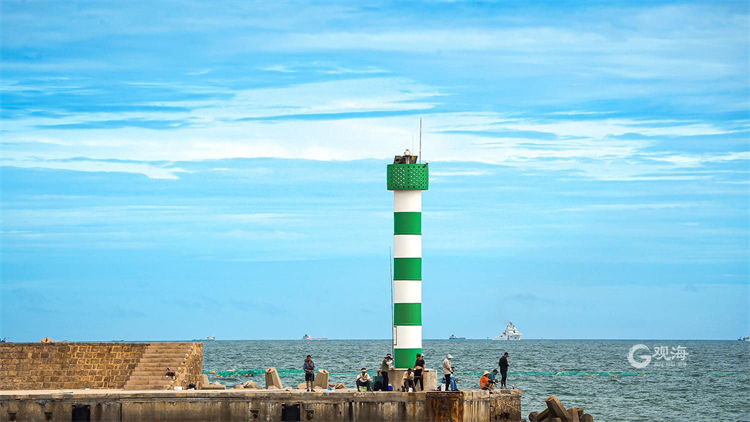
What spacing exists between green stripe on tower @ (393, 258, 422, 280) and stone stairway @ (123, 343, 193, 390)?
7.31 m

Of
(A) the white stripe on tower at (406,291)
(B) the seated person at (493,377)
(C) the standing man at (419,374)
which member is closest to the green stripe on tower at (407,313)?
(A) the white stripe on tower at (406,291)

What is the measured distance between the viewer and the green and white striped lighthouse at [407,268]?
95.5ft

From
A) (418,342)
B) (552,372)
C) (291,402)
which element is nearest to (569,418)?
(418,342)

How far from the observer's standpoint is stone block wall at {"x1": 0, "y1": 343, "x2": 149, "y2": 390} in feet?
104

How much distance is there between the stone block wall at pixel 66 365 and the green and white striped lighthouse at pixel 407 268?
8426 millimetres

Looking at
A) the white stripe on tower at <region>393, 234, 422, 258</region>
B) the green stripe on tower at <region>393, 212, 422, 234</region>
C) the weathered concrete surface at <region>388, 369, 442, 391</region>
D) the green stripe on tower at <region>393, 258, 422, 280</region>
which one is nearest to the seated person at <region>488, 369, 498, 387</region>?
the weathered concrete surface at <region>388, 369, 442, 391</region>

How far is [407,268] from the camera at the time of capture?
29094 mm

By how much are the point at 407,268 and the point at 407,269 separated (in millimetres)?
31

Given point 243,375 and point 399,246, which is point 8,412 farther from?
point 243,375

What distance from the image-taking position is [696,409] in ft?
160

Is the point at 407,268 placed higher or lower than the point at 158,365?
higher

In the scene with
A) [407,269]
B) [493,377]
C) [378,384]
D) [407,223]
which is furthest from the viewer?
[407,223]

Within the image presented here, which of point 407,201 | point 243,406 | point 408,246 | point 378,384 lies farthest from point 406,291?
point 243,406

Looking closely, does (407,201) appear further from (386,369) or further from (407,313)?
(386,369)
